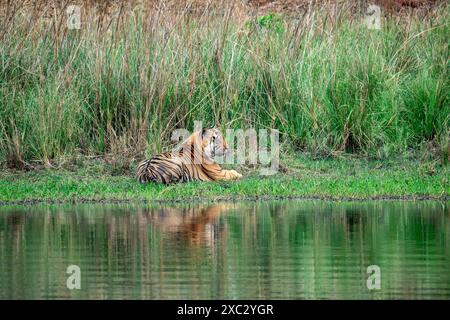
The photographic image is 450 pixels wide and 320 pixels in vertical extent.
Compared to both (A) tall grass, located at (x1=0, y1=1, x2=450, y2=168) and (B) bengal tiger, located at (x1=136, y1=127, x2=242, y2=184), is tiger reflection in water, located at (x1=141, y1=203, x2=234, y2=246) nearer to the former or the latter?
(B) bengal tiger, located at (x1=136, y1=127, x2=242, y2=184)

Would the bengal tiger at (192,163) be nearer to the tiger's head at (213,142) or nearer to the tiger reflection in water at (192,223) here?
the tiger's head at (213,142)

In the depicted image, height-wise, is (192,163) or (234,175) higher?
(192,163)

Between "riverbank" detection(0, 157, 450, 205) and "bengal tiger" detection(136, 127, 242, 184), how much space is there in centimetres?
18

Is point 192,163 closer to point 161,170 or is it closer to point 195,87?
point 161,170

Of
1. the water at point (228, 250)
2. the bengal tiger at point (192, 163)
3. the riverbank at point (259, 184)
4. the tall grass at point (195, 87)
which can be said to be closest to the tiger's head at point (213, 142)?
the bengal tiger at point (192, 163)

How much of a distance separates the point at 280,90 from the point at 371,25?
2.27m

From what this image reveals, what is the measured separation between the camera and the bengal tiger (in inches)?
611

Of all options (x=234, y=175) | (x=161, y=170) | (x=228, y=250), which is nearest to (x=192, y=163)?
(x=234, y=175)

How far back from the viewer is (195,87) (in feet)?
56.1

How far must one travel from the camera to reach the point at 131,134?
16.7 meters

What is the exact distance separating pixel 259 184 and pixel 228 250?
166 inches

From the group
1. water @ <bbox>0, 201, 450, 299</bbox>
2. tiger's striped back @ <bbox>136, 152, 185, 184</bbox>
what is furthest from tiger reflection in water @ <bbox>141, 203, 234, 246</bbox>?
tiger's striped back @ <bbox>136, 152, 185, 184</bbox>

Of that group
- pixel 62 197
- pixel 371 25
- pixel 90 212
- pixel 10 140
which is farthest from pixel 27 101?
pixel 371 25

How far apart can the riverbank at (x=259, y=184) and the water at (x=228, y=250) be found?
46 centimetres
